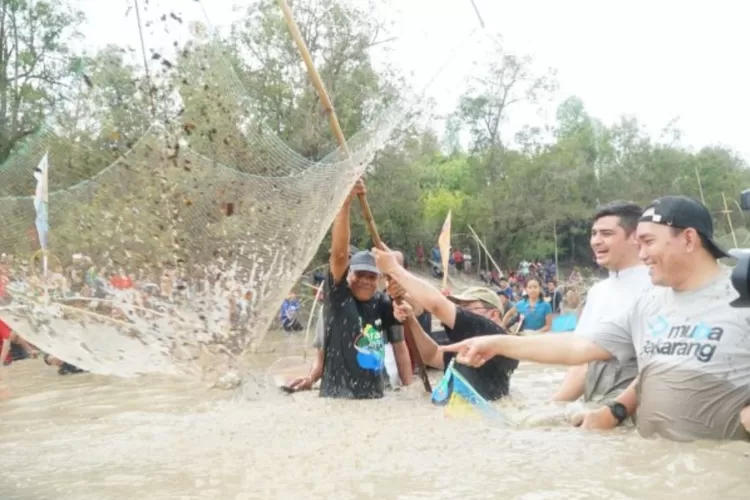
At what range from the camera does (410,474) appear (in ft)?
11.9

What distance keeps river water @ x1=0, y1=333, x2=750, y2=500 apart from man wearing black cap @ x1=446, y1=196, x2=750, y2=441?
140 millimetres

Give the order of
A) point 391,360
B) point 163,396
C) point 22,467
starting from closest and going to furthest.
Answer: point 22,467 < point 391,360 < point 163,396

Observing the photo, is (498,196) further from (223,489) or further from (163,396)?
(223,489)

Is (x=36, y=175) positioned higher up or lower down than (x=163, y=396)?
higher up

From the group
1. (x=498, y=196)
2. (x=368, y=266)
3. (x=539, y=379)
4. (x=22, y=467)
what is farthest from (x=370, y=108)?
(x=498, y=196)

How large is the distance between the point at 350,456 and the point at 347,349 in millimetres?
1066

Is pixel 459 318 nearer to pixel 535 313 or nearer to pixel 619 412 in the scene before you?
pixel 619 412

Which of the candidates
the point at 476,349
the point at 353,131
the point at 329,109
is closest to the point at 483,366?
the point at 476,349

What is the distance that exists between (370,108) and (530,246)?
73.1ft

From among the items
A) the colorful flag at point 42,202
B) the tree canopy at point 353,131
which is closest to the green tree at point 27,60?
the tree canopy at point 353,131

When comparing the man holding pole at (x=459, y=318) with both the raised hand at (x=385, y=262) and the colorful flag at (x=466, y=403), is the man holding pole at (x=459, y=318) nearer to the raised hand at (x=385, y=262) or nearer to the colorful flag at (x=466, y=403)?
the raised hand at (x=385, y=262)

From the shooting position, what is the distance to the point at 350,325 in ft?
16.3

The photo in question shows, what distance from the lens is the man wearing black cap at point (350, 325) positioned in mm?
4934

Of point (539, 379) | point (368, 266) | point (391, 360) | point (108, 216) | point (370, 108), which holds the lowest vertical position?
point (539, 379)
